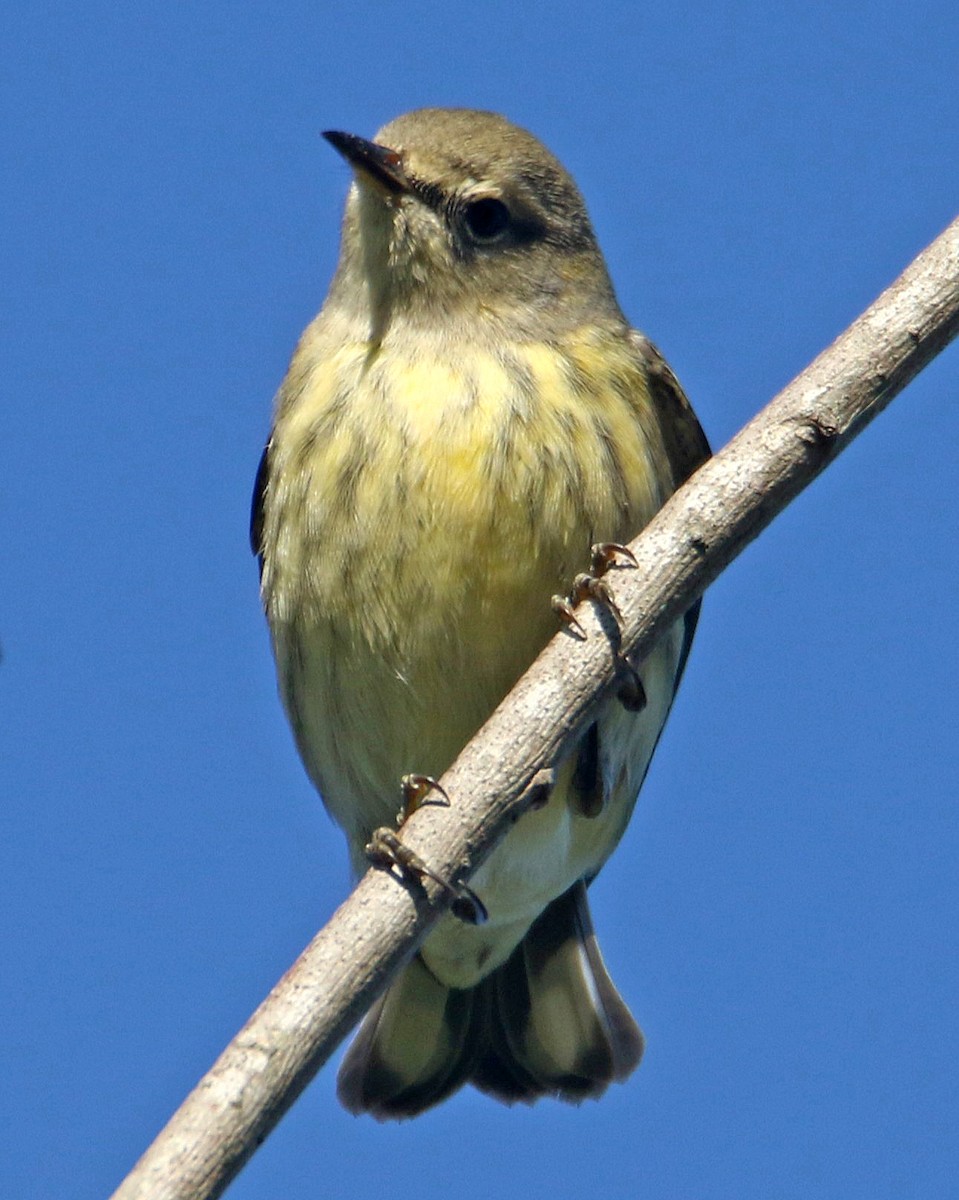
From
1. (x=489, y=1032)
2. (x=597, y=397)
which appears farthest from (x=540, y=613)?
(x=489, y=1032)

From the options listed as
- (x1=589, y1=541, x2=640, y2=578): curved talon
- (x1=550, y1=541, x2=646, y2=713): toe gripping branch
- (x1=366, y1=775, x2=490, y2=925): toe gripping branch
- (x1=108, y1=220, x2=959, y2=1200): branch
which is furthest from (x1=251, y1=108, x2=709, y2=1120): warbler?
(x1=366, y1=775, x2=490, y2=925): toe gripping branch

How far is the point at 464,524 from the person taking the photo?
6.10 metres

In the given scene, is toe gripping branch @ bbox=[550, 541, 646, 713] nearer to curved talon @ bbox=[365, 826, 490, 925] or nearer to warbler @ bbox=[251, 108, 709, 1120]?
warbler @ bbox=[251, 108, 709, 1120]

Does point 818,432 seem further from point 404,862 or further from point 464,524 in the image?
point 404,862

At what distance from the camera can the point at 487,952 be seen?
7.68m

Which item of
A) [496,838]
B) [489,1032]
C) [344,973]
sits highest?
[489,1032]

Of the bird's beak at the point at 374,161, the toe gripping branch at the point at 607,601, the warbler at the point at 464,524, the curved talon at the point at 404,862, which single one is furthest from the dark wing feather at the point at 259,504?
the curved talon at the point at 404,862

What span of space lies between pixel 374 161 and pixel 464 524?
155cm

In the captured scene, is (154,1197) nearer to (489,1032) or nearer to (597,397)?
(597,397)

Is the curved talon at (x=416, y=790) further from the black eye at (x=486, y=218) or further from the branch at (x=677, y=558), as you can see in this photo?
the black eye at (x=486, y=218)

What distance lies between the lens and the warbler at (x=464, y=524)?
6195 millimetres

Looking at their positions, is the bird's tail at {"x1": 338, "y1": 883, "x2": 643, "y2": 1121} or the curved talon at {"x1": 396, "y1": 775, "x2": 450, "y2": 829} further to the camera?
the bird's tail at {"x1": 338, "y1": 883, "x2": 643, "y2": 1121}

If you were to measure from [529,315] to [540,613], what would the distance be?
1295 mm

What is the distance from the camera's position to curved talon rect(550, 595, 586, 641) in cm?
517
